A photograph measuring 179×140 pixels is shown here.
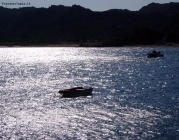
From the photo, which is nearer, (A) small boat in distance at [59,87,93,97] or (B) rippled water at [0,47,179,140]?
(B) rippled water at [0,47,179,140]

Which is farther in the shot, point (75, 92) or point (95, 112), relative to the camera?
point (75, 92)

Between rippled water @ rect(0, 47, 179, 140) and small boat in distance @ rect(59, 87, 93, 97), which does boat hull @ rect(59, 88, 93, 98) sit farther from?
rippled water @ rect(0, 47, 179, 140)

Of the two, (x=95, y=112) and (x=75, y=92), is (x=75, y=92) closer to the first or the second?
(x=75, y=92)

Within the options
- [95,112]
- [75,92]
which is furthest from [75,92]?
[95,112]

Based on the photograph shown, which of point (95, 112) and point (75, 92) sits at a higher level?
point (75, 92)

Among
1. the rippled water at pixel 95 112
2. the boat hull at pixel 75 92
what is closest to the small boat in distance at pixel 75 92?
the boat hull at pixel 75 92

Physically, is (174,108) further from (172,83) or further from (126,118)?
(172,83)

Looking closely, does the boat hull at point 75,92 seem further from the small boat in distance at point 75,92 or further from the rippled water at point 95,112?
the rippled water at point 95,112

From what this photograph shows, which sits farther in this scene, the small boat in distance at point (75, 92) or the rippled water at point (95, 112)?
the small boat in distance at point (75, 92)

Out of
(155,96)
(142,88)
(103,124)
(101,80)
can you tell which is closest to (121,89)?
(142,88)

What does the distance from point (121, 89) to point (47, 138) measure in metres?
33.9

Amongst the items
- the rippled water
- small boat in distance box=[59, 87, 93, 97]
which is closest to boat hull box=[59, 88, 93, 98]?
small boat in distance box=[59, 87, 93, 97]

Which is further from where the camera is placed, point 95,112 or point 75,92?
point 75,92

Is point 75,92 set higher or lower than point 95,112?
higher
